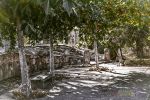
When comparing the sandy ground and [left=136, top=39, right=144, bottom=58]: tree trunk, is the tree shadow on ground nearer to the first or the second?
the sandy ground

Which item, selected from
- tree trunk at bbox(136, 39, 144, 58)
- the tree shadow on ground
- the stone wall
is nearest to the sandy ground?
the tree shadow on ground

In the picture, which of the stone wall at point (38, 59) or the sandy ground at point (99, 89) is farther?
the stone wall at point (38, 59)

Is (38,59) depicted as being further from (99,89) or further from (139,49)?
(139,49)

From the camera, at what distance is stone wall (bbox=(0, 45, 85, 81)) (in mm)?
18158

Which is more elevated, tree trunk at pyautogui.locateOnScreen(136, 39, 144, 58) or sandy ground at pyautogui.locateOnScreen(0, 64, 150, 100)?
tree trunk at pyautogui.locateOnScreen(136, 39, 144, 58)

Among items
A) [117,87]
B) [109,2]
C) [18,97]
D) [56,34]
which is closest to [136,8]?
[109,2]

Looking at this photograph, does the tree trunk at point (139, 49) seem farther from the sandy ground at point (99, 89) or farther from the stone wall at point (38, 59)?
the sandy ground at point (99, 89)

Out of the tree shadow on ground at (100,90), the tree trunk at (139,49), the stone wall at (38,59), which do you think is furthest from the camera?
the tree trunk at (139,49)

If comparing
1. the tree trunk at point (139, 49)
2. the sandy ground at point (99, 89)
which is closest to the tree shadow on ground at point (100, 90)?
the sandy ground at point (99, 89)

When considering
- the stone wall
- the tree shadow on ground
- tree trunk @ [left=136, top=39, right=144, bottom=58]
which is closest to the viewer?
the tree shadow on ground

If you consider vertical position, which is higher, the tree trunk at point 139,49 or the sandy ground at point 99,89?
the tree trunk at point 139,49

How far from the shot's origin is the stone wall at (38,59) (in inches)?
715

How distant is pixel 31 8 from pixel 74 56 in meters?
15.3

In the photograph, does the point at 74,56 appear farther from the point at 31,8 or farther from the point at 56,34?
the point at 31,8
